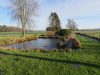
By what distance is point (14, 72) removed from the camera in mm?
13047

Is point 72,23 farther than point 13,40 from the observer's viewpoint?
Yes

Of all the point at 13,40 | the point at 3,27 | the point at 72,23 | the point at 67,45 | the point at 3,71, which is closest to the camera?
the point at 3,71

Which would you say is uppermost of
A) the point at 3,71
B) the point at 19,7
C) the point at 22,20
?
the point at 19,7

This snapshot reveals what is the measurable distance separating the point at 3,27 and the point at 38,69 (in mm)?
148166

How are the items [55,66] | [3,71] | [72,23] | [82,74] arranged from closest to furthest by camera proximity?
[82,74], [3,71], [55,66], [72,23]

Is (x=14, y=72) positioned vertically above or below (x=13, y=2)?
below

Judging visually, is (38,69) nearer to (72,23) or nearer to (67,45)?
(67,45)

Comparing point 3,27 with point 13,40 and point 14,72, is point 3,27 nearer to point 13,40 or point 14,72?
point 13,40

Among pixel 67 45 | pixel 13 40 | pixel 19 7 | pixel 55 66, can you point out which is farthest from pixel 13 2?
pixel 55 66

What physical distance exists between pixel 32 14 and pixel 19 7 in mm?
4776

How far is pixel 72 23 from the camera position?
4865 inches

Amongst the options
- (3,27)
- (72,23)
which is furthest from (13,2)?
(3,27)

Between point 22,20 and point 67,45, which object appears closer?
point 67,45

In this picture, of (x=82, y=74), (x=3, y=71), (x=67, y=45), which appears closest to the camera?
(x=82, y=74)
